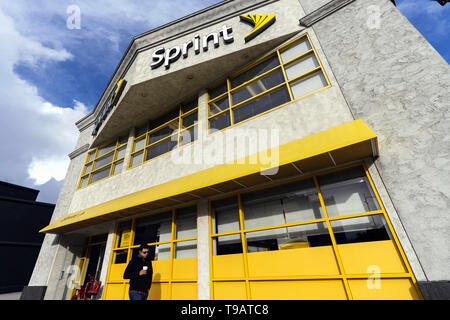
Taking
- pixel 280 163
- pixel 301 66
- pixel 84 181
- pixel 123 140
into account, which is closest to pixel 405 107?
pixel 280 163

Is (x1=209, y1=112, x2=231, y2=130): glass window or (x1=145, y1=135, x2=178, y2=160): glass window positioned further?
(x1=145, y1=135, x2=178, y2=160): glass window

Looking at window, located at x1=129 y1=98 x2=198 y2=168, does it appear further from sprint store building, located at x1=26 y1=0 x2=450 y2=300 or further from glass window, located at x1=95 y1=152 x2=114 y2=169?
glass window, located at x1=95 y1=152 x2=114 y2=169

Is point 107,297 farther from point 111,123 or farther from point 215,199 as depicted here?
point 111,123

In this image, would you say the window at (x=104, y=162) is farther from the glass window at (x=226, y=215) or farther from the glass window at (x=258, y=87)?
the glass window at (x=258, y=87)

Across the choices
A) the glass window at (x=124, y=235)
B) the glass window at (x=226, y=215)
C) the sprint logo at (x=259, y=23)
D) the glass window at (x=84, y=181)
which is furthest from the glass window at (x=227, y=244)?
Answer: the glass window at (x=84, y=181)

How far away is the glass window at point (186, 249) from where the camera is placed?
6.85 meters

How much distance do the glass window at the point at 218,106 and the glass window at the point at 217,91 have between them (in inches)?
15.8

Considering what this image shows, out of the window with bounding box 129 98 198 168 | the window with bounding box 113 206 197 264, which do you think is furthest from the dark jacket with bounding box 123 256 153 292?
the window with bounding box 129 98 198 168

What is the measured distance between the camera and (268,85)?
7566mm

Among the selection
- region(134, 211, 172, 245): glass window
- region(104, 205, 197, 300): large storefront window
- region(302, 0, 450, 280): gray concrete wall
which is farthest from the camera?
region(134, 211, 172, 245): glass window

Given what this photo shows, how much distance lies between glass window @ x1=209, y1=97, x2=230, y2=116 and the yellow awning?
9.37 ft

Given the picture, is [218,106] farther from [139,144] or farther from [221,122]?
[139,144]

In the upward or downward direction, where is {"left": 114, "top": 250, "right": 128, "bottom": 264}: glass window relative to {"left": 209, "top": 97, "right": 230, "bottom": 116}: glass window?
downward

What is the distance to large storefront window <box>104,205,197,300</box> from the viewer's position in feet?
21.6
